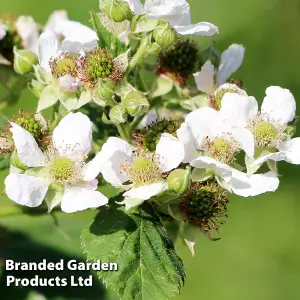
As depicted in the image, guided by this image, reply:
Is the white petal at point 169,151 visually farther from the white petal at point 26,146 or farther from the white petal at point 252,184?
the white petal at point 26,146


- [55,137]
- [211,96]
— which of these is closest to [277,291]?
[211,96]

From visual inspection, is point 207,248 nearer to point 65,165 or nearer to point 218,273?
point 218,273

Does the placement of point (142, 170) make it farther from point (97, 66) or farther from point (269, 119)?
point (269, 119)

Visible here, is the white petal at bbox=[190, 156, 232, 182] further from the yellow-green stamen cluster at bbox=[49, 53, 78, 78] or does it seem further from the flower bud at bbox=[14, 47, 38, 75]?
the flower bud at bbox=[14, 47, 38, 75]

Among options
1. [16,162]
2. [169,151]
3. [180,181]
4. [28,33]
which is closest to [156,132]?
[169,151]

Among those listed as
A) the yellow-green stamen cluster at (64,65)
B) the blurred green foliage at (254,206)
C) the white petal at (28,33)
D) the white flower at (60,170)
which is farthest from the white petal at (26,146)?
the blurred green foliage at (254,206)
